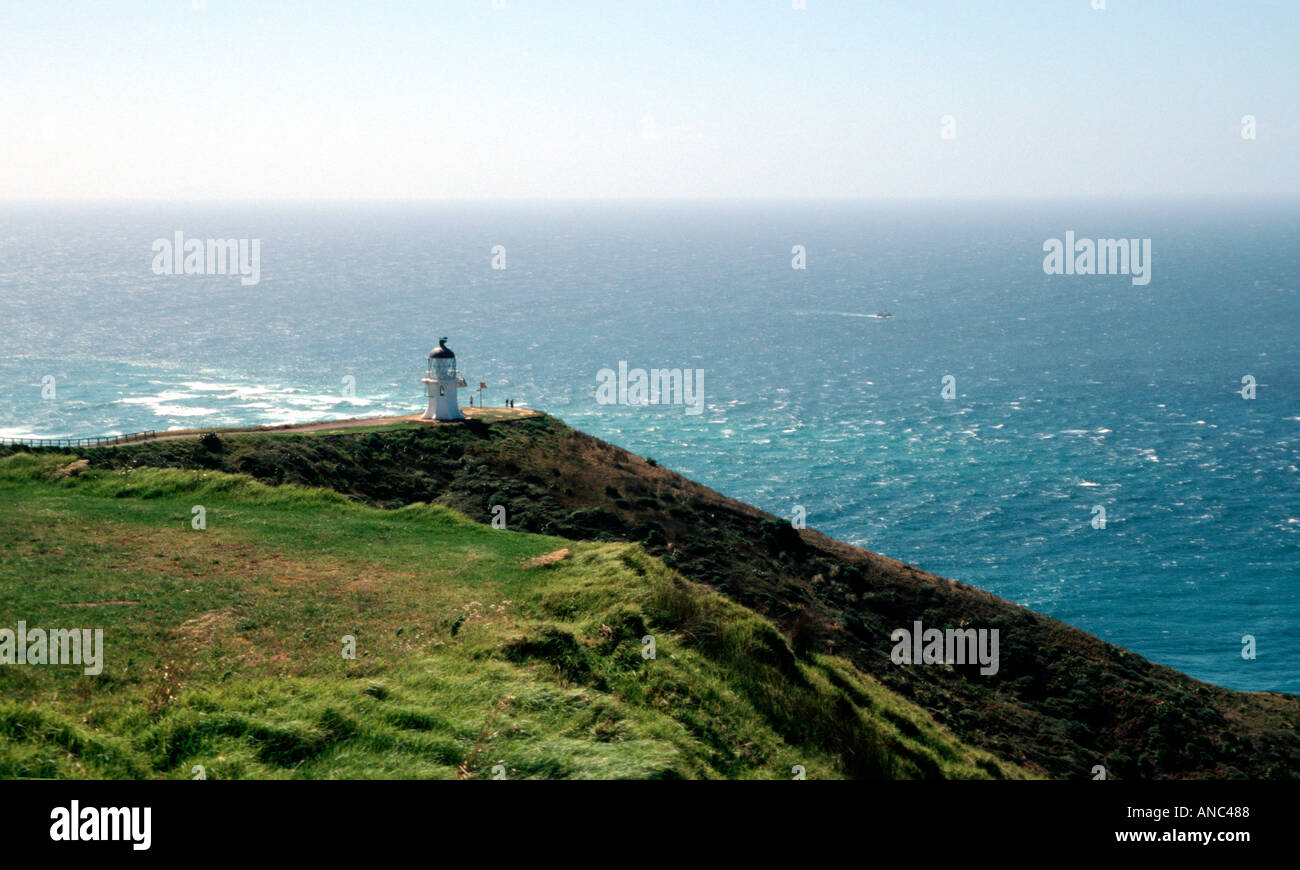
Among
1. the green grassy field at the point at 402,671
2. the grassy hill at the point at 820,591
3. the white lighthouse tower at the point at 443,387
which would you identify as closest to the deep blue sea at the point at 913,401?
the grassy hill at the point at 820,591

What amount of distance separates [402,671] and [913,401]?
101454mm

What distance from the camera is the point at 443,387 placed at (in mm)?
59000

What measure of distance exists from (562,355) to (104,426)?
203ft

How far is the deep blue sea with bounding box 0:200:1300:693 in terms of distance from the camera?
68.7 m

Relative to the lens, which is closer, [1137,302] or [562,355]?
[562,355]

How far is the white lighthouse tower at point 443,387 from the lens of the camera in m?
58.7

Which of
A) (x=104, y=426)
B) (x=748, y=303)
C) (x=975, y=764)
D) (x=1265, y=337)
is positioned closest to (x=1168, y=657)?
(x=975, y=764)

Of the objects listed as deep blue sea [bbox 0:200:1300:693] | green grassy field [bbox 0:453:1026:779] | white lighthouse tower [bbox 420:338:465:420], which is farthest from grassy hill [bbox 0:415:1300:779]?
deep blue sea [bbox 0:200:1300:693]

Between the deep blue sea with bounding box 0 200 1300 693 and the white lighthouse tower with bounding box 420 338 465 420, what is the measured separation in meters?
30.0

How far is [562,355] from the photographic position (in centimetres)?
14150

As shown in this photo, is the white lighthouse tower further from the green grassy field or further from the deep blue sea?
the deep blue sea

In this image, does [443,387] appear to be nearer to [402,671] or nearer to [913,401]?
[402,671]

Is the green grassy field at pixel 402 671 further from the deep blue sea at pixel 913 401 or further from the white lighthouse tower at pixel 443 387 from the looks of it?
the deep blue sea at pixel 913 401
